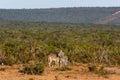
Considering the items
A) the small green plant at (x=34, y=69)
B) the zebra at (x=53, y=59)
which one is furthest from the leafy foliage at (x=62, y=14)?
the small green plant at (x=34, y=69)

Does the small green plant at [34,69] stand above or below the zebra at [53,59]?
below

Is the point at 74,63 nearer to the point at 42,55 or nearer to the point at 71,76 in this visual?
the point at 42,55

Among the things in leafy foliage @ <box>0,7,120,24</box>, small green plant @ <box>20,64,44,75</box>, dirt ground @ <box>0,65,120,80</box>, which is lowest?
dirt ground @ <box>0,65,120,80</box>

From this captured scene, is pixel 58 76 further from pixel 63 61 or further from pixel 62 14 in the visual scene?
pixel 62 14

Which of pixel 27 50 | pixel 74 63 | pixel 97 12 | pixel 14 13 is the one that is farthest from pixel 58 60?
pixel 14 13

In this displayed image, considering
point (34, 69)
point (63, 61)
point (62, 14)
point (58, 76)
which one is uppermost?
point (62, 14)

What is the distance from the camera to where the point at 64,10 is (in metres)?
160

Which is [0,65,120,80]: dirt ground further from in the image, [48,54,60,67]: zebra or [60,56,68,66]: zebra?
[60,56,68,66]: zebra

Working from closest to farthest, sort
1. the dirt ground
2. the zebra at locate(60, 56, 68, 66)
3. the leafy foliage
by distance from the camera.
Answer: the dirt ground
the zebra at locate(60, 56, 68, 66)
the leafy foliage

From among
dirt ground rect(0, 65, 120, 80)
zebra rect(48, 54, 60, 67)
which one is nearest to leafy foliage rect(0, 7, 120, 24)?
zebra rect(48, 54, 60, 67)

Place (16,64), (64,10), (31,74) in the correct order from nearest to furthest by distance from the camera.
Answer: (31,74) → (16,64) → (64,10)

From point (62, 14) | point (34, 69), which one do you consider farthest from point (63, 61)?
point (62, 14)

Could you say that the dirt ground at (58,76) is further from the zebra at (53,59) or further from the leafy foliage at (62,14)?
the leafy foliage at (62,14)

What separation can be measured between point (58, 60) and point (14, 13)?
448 ft
